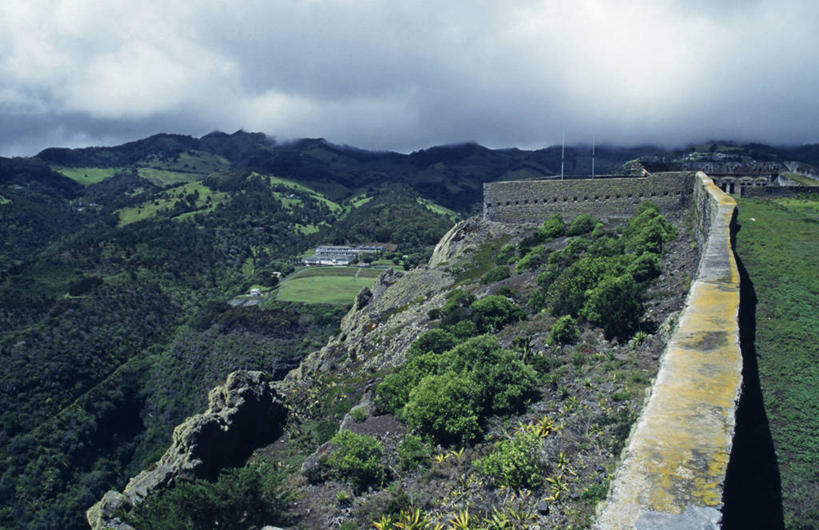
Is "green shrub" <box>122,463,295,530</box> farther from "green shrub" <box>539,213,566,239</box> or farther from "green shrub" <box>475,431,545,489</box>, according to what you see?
"green shrub" <box>539,213,566,239</box>

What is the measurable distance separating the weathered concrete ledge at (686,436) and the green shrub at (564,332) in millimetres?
4954

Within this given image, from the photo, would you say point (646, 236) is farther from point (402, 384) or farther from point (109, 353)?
point (109, 353)

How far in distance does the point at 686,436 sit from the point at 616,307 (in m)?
7.93

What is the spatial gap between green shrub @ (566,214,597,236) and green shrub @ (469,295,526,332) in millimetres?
12126

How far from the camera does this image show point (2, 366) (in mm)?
74938

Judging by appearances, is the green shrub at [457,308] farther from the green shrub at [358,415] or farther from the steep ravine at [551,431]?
the green shrub at [358,415]

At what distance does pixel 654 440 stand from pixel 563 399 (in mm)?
5223

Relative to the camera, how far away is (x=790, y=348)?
9.49 m

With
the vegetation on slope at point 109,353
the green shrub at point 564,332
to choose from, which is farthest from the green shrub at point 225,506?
the vegetation on slope at point 109,353

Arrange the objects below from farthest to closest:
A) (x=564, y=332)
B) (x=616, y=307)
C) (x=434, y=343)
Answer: (x=434, y=343)
(x=564, y=332)
(x=616, y=307)

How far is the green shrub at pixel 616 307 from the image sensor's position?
12.9m

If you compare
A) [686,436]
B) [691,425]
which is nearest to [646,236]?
[691,425]

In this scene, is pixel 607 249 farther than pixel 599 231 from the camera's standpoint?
No

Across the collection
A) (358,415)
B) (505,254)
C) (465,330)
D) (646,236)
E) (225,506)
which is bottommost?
(358,415)
